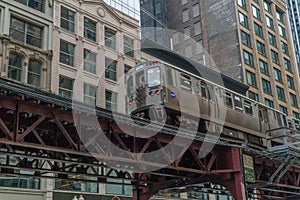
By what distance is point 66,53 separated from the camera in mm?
31562

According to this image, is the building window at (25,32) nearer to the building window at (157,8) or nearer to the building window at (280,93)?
the building window at (157,8)

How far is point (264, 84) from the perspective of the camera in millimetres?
57438

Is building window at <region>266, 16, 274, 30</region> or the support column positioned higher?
building window at <region>266, 16, 274, 30</region>

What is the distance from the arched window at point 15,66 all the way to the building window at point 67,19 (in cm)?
546

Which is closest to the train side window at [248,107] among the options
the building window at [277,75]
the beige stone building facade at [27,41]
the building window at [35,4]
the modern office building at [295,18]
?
the beige stone building facade at [27,41]

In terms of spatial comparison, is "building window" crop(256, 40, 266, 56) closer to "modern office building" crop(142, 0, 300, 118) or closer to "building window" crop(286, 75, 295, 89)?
"modern office building" crop(142, 0, 300, 118)

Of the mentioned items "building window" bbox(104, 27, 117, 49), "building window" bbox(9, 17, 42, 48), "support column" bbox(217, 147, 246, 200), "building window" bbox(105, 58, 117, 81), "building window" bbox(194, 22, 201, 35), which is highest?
"building window" bbox(194, 22, 201, 35)

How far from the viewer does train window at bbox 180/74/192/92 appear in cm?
2025

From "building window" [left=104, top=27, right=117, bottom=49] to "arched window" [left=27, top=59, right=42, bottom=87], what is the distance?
307 inches

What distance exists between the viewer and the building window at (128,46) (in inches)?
1457

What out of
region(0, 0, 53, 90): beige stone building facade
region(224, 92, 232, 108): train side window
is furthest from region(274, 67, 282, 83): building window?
region(0, 0, 53, 90): beige stone building facade

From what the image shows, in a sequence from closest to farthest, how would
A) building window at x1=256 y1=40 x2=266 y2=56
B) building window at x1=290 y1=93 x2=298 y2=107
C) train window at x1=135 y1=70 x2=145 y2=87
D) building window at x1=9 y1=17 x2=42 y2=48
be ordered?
1. train window at x1=135 y1=70 x2=145 y2=87
2. building window at x1=9 y1=17 x2=42 y2=48
3. building window at x1=256 y1=40 x2=266 y2=56
4. building window at x1=290 y1=93 x2=298 y2=107

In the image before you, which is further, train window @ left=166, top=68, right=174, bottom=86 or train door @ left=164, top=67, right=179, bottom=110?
train window @ left=166, top=68, right=174, bottom=86

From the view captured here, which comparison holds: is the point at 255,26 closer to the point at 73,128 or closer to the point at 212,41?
the point at 212,41
